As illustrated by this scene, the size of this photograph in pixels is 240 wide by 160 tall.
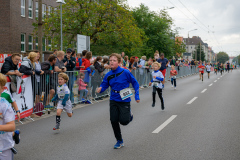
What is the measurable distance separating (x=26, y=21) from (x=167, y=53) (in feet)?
84.0

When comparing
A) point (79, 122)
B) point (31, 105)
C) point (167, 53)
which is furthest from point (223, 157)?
point (167, 53)

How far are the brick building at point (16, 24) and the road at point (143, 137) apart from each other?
2499 centimetres

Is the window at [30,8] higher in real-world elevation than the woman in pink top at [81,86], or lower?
higher

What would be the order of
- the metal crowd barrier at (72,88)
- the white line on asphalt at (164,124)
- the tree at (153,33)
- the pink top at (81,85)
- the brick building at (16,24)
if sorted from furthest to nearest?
the tree at (153,33)
the brick building at (16,24)
the pink top at (81,85)
the metal crowd barrier at (72,88)
the white line on asphalt at (164,124)

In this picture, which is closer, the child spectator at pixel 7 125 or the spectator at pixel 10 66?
the child spectator at pixel 7 125

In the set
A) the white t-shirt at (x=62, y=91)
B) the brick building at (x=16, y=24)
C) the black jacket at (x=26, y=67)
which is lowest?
the white t-shirt at (x=62, y=91)

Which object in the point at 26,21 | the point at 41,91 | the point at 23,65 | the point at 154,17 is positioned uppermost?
the point at 154,17

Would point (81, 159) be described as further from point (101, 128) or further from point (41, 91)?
point (41, 91)

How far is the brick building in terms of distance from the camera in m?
33.2

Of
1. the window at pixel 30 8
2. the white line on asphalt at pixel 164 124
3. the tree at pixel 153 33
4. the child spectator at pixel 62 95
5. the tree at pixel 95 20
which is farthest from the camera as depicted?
the tree at pixel 153 33

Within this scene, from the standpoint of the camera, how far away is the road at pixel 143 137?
568cm

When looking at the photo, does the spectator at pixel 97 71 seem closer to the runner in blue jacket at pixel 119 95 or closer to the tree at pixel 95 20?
→ the runner in blue jacket at pixel 119 95

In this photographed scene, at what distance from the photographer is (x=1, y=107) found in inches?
148

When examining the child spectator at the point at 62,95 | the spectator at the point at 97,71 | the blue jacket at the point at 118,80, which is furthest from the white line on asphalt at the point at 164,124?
the spectator at the point at 97,71
